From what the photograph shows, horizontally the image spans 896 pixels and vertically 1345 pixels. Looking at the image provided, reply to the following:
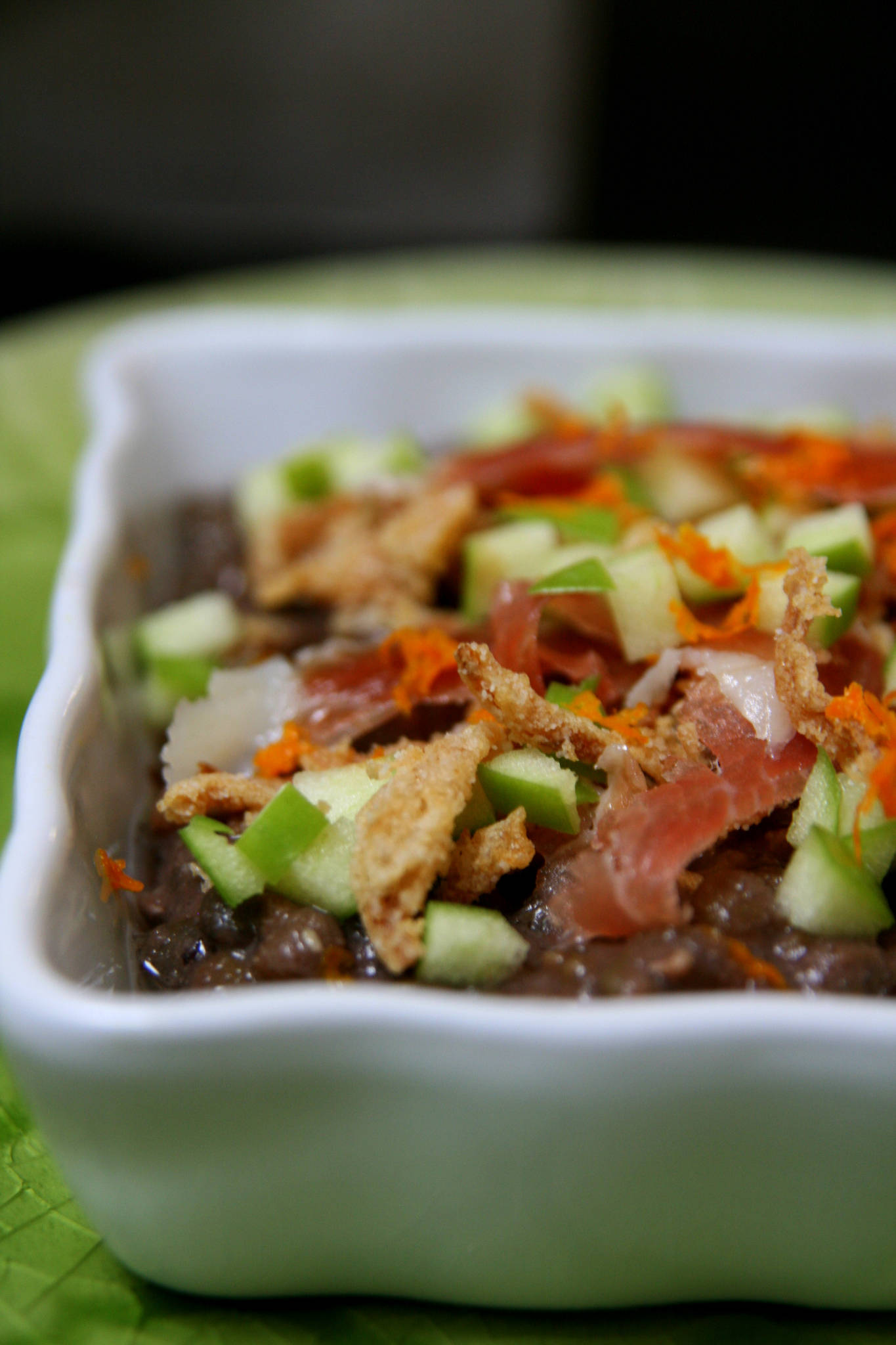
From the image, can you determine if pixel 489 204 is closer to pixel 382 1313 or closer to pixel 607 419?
pixel 607 419

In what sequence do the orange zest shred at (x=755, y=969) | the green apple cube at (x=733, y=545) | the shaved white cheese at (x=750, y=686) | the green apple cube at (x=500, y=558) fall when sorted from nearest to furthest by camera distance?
the orange zest shred at (x=755, y=969)
the shaved white cheese at (x=750, y=686)
the green apple cube at (x=733, y=545)
the green apple cube at (x=500, y=558)

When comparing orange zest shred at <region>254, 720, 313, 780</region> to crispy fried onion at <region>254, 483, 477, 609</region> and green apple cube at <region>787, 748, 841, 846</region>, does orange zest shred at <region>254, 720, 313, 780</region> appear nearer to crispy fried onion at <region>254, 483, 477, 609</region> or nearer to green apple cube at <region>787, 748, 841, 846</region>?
crispy fried onion at <region>254, 483, 477, 609</region>

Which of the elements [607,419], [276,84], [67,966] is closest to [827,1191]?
[67,966]

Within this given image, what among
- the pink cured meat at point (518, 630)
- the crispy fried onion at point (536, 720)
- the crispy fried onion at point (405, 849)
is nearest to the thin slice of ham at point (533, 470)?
the pink cured meat at point (518, 630)

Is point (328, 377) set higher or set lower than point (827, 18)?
lower

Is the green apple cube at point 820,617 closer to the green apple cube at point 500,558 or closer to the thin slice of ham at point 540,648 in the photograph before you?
the thin slice of ham at point 540,648

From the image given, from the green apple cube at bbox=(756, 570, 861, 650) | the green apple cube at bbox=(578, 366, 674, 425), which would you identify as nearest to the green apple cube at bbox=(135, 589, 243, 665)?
the green apple cube at bbox=(756, 570, 861, 650)
